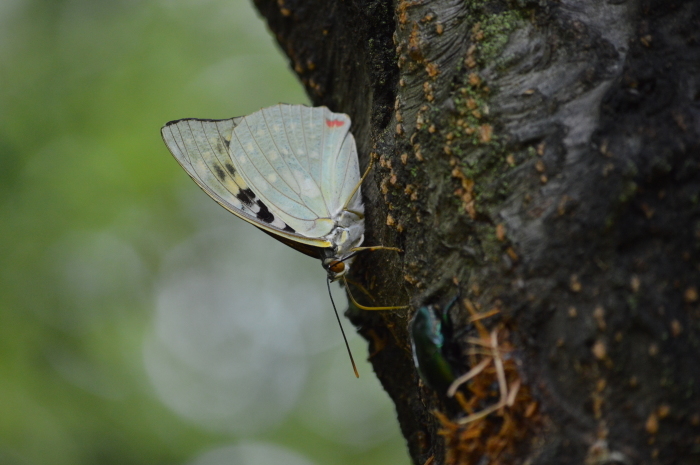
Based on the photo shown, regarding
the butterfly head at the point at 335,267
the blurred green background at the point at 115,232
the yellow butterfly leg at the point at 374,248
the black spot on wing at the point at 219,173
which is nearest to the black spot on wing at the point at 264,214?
the black spot on wing at the point at 219,173

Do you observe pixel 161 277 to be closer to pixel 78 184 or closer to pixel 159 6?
pixel 78 184

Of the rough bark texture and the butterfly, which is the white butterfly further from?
the rough bark texture

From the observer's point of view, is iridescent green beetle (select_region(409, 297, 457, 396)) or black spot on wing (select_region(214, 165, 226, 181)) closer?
iridescent green beetle (select_region(409, 297, 457, 396))

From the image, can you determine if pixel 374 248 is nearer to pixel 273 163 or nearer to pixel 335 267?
pixel 335 267

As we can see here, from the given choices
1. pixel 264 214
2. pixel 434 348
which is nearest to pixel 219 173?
pixel 264 214

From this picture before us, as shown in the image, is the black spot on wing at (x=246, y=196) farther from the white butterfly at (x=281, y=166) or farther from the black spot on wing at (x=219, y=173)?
the black spot on wing at (x=219, y=173)

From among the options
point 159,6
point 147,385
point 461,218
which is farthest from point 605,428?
point 159,6

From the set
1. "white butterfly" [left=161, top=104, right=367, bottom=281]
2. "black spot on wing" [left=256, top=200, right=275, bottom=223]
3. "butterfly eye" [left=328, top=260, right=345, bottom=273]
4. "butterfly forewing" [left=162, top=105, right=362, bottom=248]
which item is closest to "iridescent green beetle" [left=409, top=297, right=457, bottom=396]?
"butterfly eye" [left=328, top=260, right=345, bottom=273]
